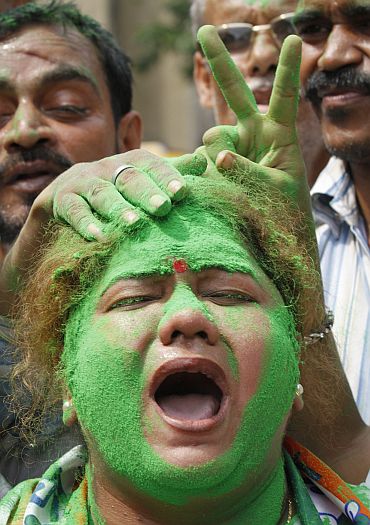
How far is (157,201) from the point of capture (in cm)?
239

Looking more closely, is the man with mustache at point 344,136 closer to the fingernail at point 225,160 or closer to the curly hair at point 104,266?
the curly hair at point 104,266

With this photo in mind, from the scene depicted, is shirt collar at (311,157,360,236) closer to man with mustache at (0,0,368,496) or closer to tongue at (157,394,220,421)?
man with mustache at (0,0,368,496)

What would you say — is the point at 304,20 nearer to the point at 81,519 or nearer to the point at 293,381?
the point at 293,381

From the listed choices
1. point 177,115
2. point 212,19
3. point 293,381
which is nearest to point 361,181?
point 212,19

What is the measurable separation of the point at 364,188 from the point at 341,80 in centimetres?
44

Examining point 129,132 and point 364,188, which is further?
point 129,132

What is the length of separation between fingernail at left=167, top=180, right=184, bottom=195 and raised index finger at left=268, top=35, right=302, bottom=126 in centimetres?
40

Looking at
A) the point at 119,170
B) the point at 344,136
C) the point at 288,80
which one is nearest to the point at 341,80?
the point at 344,136

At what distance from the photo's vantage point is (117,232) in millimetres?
2451

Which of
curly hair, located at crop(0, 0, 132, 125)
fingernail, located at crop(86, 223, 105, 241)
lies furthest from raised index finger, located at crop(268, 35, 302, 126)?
curly hair, located at crop(0, 0, 132, 125)

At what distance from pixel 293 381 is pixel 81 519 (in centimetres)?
63

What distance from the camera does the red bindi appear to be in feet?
7.82

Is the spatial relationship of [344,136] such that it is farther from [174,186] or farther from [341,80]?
[174,186]

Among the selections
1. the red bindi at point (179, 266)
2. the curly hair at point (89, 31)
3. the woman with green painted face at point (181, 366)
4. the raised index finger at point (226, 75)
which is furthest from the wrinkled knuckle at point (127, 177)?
the curly hair at point (89, 31)
